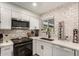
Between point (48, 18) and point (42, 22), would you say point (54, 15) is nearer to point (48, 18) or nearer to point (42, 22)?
point (48, 18)

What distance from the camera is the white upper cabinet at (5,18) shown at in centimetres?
199

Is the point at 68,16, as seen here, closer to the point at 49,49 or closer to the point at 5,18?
the point at 49,49

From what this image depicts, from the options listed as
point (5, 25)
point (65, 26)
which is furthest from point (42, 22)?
point (5, 25)

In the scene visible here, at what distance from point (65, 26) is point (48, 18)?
3.27 feet

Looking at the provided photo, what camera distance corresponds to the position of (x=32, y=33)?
3354 mm

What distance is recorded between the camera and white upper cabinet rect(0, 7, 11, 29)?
1.99 meters

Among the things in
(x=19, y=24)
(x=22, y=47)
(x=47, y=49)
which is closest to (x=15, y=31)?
(x=19, y=24)

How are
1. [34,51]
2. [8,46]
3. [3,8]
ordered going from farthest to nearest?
[34,51]
[3,8]
[8,46]

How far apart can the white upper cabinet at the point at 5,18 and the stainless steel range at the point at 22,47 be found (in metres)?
0.56

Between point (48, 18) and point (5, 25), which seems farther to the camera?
point (48, 18)

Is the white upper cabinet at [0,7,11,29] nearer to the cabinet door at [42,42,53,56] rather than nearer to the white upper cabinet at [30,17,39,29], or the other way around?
the white upper cabinet at [30,17,39,29]

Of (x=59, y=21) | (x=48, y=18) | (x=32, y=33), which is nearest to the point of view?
(x=59, y=21)

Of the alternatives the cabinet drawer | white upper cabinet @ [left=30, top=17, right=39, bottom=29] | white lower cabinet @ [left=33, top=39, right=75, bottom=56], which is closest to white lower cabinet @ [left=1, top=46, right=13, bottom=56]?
Result: the cabinet drawer

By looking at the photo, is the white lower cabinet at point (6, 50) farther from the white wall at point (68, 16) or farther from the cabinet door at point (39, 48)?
the white wall at point (68, 16)
